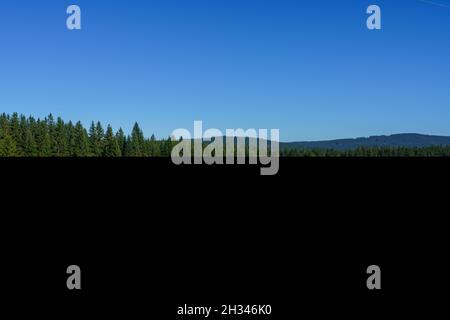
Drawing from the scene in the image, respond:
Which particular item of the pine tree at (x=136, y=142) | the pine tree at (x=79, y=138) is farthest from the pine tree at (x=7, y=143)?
the pine tree at (x=136, y=142)

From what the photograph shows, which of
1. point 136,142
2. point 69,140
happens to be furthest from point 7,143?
point 136,142

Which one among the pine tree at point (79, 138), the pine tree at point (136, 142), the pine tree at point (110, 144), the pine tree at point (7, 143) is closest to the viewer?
the pine tree at point (7, 143)

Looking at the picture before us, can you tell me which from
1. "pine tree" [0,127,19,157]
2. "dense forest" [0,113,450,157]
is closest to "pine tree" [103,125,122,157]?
"dense forest" [0,113,450,157]

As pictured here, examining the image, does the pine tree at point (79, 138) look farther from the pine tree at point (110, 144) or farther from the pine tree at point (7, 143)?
the pine tree at point (7, 143)

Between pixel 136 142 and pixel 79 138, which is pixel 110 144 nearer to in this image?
pixel 136 142

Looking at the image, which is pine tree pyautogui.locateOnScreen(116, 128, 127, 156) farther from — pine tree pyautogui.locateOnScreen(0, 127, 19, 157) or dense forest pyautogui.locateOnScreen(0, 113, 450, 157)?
pine tree pyautogui.locateOnScreen(0, 127, 19, 157)

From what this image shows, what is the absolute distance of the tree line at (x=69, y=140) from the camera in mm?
150625

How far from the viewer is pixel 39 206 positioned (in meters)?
8.16

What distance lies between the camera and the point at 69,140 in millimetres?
157250

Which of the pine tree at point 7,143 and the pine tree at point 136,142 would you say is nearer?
the pine tree at point 7,143

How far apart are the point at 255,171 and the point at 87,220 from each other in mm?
3179

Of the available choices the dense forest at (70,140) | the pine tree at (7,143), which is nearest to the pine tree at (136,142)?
the dense forest at (70,140)

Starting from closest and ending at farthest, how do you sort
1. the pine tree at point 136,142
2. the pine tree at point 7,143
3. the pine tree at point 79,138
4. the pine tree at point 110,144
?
the pine tree at point 7,143
the pine tree at point 110,144
the pine tree at point 79,138
the pine tree at point 136,142
